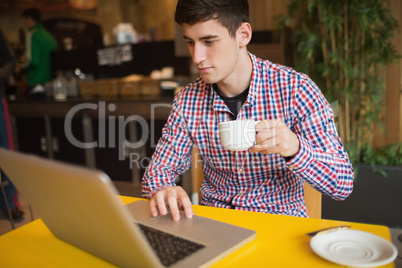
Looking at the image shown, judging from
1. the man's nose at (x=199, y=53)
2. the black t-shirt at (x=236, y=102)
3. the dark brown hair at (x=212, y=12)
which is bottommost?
the black t-shirt at (x=236, y=102)

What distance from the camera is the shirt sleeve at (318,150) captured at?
1.04m

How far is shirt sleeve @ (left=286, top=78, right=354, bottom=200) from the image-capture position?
3.40 ft

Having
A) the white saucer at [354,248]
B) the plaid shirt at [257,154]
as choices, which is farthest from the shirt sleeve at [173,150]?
the white saucer at [354,248]

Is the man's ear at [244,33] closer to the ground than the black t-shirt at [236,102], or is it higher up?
higher up

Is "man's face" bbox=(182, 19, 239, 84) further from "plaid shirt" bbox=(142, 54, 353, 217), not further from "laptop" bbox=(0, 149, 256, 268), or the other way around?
"laptop" bbox=(0, 149, 256, 268)

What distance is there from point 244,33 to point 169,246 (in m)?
0.81

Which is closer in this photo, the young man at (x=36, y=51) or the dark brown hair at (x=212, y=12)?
the dark brown hair at (x=212, y=12)

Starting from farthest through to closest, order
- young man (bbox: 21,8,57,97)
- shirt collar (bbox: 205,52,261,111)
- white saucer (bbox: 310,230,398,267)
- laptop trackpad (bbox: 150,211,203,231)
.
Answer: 1. young man (bbox: 21,8,57,97)
2. shirt collar (bbox: 205,52,261,111)
3. laptop trackpad (bbox: 150,211,203,231)
4. white saucer (bbox: 310,230,398,267)

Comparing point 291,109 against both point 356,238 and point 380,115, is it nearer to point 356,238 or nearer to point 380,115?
point 356,238

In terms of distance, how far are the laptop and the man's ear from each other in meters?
0.67

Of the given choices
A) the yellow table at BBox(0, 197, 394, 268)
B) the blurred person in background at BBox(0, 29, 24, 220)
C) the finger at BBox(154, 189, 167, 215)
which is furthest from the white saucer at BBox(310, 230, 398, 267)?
the blurred person in background at BBox(0, 29, 24, 220)

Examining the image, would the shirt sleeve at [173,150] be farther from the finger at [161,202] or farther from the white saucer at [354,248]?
the white saucer at [354,248]

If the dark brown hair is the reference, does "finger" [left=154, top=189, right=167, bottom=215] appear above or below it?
below

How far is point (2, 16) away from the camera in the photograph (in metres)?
7.75
